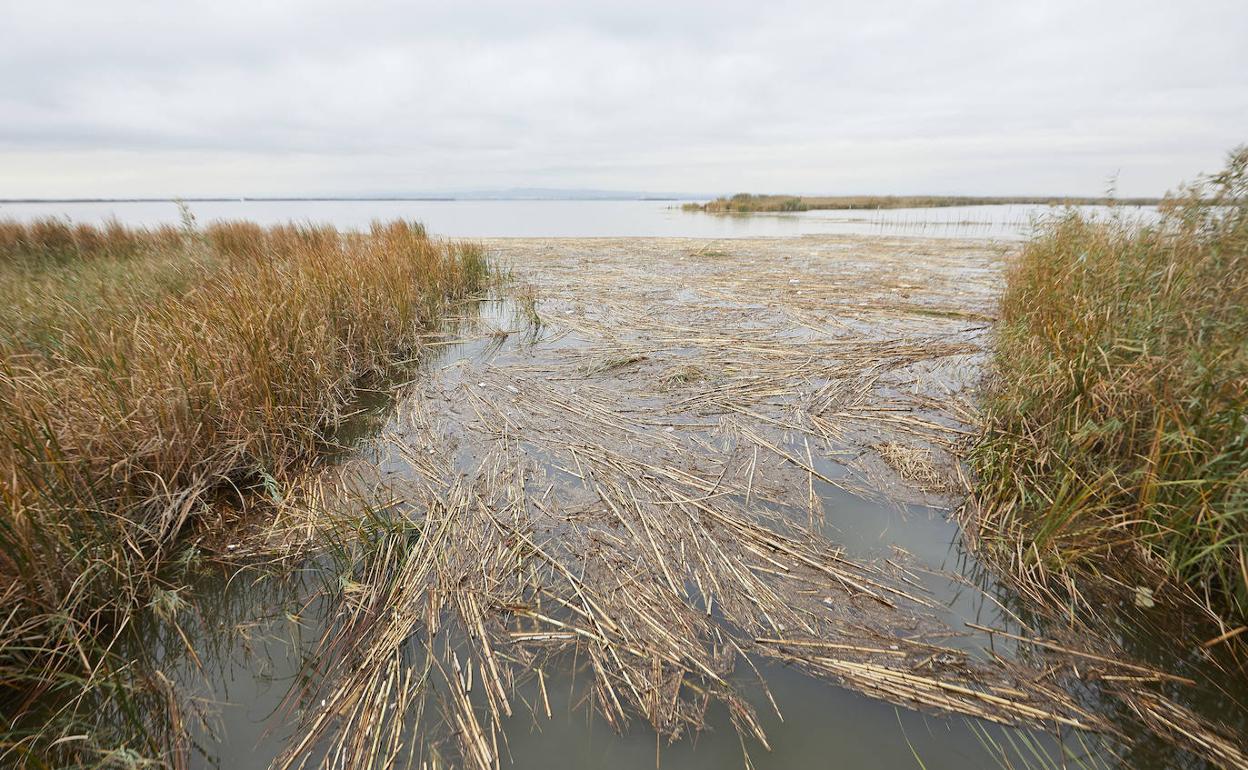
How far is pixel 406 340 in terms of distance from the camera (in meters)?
7.34

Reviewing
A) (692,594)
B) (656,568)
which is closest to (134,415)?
(656,568)

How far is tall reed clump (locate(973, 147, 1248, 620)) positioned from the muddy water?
0.44m

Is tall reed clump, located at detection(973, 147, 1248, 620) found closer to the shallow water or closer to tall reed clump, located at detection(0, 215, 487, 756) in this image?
the shallow water

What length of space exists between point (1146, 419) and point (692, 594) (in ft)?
9.79

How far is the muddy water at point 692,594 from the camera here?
6.47ft

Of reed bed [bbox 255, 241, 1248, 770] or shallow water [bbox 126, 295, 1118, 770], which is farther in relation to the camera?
reed bed [bbox 255, 241, 1248, 770]

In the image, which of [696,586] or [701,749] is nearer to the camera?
[701,749]

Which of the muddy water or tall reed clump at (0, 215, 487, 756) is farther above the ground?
tall reed clump at (0, 215, 487, 756)

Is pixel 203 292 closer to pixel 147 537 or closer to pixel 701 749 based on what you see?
pixel 147 537

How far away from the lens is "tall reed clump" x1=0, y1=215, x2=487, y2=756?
2232 mm

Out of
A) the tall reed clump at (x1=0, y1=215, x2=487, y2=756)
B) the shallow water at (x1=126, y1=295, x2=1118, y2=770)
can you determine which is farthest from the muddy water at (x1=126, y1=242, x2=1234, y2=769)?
the tall reed clump at (x1=0, y1=215, x2=487, y2=756)

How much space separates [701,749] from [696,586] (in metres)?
0.91

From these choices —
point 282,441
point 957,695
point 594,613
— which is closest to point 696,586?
point 594,613

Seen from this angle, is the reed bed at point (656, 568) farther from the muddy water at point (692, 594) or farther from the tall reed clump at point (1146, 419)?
the tall reed clump at point (1146, 419)
